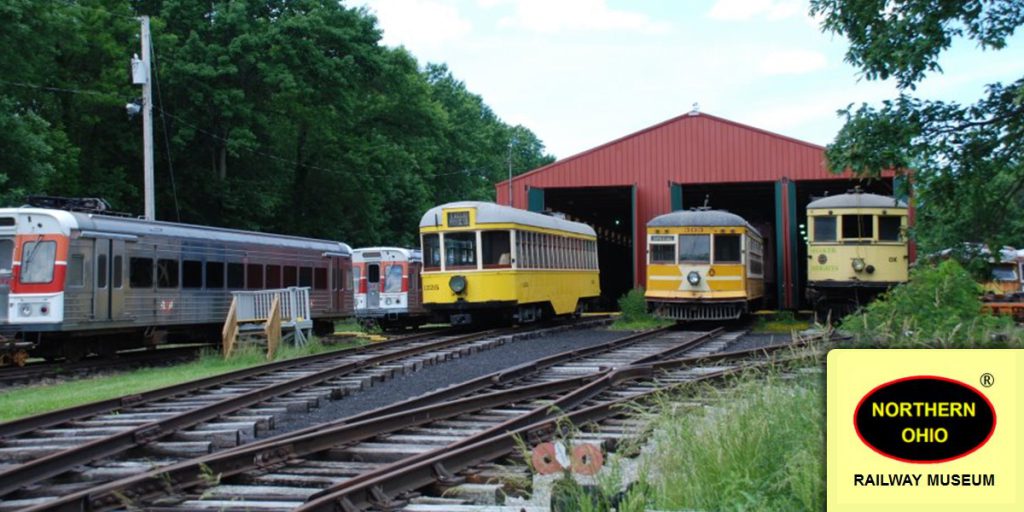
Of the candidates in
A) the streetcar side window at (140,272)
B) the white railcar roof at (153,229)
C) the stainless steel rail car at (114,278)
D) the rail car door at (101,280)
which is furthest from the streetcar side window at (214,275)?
the rail car door at (101,280)

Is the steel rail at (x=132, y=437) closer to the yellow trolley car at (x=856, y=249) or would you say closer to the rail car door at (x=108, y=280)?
the rail car door at (x=108, y=280)

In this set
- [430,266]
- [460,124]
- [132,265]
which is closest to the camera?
[132,265]

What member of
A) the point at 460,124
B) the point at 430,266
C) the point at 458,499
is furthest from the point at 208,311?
the point at 460,124

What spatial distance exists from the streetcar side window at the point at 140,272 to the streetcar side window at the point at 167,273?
0.95 ft

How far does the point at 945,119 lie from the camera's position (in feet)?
45.5

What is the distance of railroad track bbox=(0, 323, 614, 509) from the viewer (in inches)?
283

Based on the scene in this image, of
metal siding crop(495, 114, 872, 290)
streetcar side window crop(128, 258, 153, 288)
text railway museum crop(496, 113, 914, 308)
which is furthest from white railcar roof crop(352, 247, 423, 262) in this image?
streetcar side window crop(128, 258, 153, 288)

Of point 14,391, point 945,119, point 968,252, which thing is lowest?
point 14,391

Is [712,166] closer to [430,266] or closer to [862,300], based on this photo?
[862,300]

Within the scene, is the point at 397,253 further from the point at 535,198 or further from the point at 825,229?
the point at 825,229

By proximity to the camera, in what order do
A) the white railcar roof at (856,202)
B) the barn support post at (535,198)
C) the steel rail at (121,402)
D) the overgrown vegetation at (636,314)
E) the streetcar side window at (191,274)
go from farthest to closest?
the barn support post at (535,198) → the overgrown vegetation at (636,314) → the white railcar roof at (856,202) → the streetcar side window at (191,274) → the steel rail at (121,402)

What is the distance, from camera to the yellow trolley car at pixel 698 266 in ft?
75.1

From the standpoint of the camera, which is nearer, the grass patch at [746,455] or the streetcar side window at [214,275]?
the grass patch at [746,455]

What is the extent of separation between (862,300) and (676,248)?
4584 millimetres
